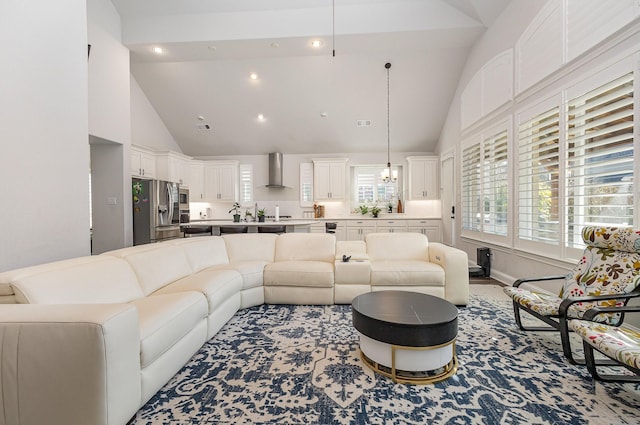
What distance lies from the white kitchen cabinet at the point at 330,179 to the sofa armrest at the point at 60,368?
22.2 ft

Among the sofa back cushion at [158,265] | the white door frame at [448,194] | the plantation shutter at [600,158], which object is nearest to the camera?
the plantation shutter at [600,158]

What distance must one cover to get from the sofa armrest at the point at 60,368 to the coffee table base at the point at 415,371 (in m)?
1.59

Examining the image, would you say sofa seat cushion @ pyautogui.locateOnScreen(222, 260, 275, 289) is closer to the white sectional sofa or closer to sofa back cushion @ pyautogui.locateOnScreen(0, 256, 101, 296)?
the white sectional sofa

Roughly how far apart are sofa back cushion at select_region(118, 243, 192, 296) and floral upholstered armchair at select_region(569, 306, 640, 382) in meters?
3.35

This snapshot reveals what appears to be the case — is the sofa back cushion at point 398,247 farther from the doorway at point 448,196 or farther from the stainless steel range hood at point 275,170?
the stainless steel range hood at point 275,170

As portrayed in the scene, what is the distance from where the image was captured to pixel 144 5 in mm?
4645

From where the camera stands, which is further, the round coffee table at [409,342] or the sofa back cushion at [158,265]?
the sofa back cushion at [158,265]

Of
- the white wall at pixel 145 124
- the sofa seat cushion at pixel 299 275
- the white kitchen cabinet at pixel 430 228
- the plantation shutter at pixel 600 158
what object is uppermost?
the white wall at pixel 145 124

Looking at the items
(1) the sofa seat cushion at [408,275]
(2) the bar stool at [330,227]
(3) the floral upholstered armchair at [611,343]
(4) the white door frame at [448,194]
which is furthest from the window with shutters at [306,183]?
(3) the floral upholstered armchair at [611,343]

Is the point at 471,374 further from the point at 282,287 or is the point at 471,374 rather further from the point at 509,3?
the point at 509,3

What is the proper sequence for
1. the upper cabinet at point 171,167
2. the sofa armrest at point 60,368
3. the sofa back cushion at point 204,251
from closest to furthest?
the sofa armrest at point 60,368
the sofa back cushion at point 204,251
the upper cabinet at point 171,167

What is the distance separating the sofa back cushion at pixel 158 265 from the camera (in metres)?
2.60

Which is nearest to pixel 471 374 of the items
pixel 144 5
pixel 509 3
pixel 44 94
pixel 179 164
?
pixel 44 94

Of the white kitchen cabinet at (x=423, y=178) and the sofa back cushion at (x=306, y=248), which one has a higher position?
the white kitchen cabinet at (x=423, y=178)
